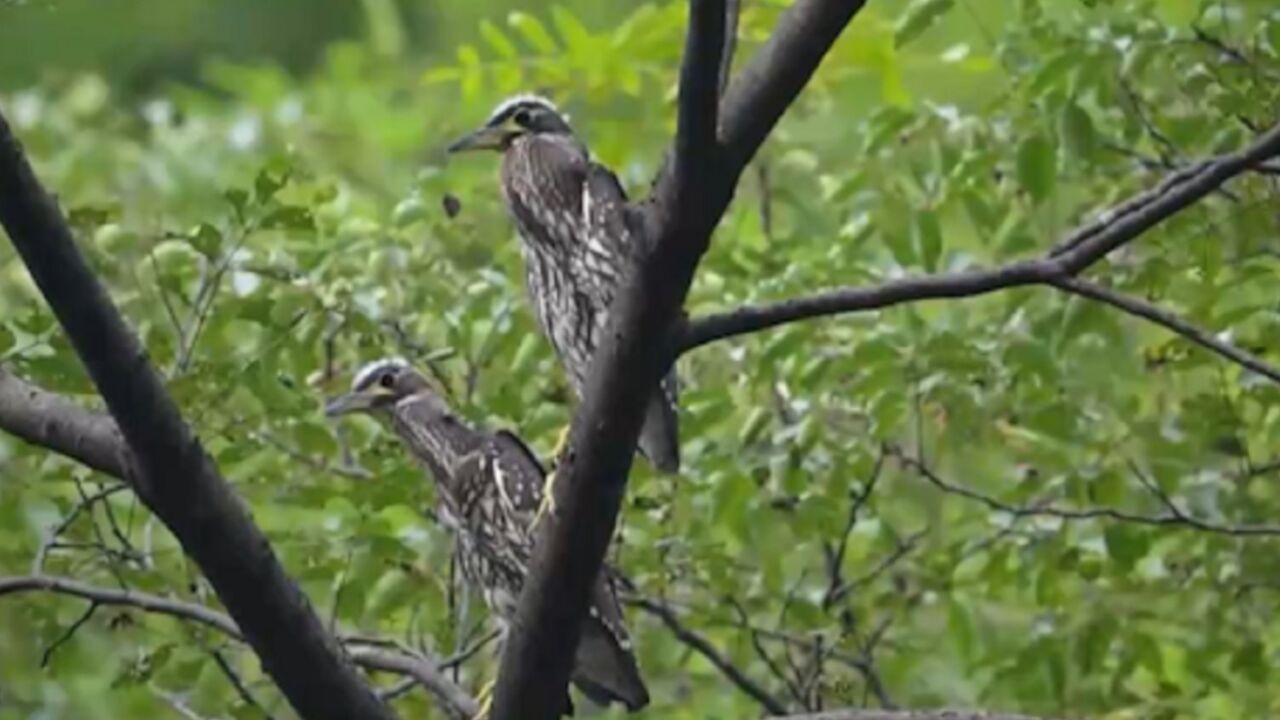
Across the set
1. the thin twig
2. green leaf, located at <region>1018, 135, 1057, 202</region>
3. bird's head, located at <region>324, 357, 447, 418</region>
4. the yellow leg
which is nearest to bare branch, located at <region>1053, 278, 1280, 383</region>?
the yellow leg

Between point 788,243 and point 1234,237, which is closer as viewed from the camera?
point 1234,237

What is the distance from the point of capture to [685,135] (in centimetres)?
185

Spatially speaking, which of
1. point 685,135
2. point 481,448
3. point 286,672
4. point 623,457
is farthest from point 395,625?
point 685,135

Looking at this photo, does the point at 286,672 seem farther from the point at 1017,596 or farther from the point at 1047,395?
the point at 1017,596

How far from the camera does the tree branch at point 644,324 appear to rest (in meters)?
1.84

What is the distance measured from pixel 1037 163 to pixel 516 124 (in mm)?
704

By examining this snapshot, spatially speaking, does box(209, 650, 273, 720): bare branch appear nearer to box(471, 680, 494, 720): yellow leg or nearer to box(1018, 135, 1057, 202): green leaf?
box(471, 680, 494, 720): yellow leg

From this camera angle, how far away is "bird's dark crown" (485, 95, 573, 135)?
326 cm

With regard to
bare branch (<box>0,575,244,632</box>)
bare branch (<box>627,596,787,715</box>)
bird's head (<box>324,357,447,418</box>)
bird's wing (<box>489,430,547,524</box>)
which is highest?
bird's head (<box>324,357,447,418</box>)

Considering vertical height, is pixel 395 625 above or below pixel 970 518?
below

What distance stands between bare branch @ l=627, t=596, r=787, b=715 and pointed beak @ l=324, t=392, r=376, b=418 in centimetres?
44

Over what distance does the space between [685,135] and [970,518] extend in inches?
66.4

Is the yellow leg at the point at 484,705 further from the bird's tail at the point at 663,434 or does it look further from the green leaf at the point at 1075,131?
the green leaf at the point at 1075,131

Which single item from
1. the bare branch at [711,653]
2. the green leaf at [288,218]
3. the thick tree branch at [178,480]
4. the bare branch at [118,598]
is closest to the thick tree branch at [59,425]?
the thick tree branch at [178,480]
